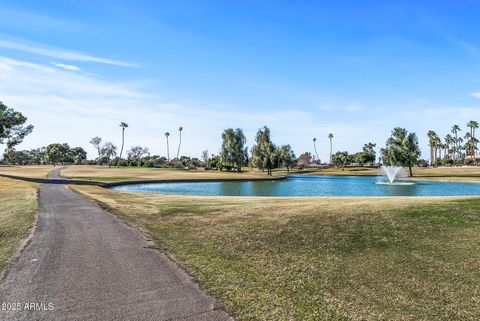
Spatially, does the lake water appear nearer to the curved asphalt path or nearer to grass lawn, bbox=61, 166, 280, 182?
grass lawn, bbox=61, 166, 280, 182

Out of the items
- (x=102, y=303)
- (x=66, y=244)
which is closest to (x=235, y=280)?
(x=102, y=303)

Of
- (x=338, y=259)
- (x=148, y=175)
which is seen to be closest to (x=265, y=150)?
(x=148, y=175)

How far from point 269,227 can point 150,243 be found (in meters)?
4.74

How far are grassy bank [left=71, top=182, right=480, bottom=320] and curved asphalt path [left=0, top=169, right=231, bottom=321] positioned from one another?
76 cm

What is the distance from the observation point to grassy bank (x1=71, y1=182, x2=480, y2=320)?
7625 mm

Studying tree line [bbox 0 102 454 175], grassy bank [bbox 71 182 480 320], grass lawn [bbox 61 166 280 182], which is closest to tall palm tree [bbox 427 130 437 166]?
tree line [bbox 0 102 454 175]

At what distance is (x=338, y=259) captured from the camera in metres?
10.7

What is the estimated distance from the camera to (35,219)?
1834 cm

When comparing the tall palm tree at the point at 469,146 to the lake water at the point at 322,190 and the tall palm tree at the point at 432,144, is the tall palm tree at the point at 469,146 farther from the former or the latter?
the lake water at the point at 322,190

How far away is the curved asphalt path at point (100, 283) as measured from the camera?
7254 mm

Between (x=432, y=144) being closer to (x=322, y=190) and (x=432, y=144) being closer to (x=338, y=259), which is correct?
(x=322, y=190)

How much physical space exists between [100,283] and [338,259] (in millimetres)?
6552

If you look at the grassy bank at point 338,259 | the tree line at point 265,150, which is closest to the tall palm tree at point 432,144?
the tree line at point 265,150

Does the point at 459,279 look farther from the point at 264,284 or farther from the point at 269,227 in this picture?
the point at 269,227
